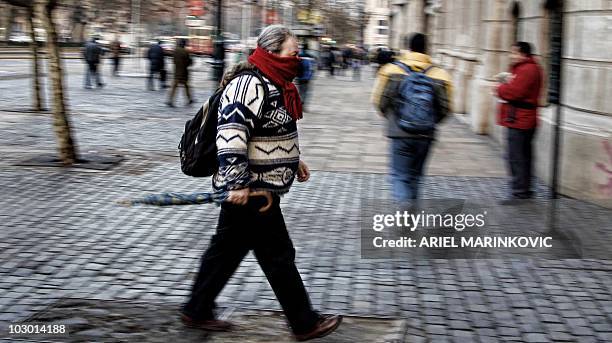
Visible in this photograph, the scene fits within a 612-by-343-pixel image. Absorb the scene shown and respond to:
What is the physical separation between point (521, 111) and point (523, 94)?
0.63 ft

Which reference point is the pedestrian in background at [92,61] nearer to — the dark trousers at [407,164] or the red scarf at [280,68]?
the dark trousers at [407,164]

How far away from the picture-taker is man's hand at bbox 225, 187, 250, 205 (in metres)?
4.72

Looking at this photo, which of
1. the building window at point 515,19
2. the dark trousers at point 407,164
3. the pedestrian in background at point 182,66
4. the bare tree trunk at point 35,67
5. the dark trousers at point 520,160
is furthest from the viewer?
the pedestrian in background at point 182,66

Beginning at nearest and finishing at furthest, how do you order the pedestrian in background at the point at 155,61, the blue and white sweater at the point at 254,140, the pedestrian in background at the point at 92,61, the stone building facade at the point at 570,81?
the blue and white sweater at the point at 254,140 < the stone building facade at the point at 570,81 < the pedestrian in background at the point at 155,61 < the pedestrian in background at the point at 92,61

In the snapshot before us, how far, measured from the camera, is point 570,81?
35.2ft

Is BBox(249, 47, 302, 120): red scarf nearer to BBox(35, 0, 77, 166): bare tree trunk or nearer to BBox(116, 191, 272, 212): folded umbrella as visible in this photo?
BBox(116, 191, 272, 212): folded umbrella

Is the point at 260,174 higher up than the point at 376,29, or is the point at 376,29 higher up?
the point at 376,29

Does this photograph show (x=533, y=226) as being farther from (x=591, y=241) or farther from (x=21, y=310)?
(x=21, y=310)

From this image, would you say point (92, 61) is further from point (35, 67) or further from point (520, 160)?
point (520, 160)

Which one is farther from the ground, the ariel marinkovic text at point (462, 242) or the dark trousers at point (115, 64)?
the dark trousers at point (115, 64)

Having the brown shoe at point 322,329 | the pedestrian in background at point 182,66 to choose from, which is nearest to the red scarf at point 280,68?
the brown shoe at point 322,329

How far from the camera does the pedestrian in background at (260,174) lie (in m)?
4.72

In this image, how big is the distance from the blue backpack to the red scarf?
9.12ft

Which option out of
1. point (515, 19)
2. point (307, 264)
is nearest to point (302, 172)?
point (307, 264)
